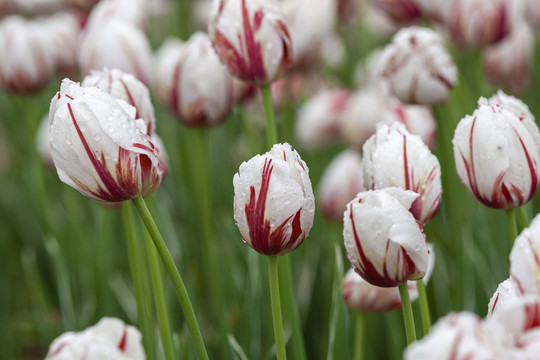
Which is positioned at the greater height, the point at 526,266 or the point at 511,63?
the point at 511,63

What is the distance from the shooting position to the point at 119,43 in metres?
1.16

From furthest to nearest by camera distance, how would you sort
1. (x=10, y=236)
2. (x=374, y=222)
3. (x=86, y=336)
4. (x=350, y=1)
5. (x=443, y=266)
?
1. (x=10, y=236)
2. (x=350, y=1)
3. (x=443, y=266)
4. (x=86, y=336)
5. (x=374, y=222)

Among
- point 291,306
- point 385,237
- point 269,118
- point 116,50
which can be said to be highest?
point 116,50

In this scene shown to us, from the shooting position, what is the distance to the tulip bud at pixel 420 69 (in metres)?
1.05

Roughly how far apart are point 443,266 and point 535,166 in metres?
0.71

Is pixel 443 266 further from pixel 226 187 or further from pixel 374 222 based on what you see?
pixel 374 222

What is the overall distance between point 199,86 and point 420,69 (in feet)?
0.99

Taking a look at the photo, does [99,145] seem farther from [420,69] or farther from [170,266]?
[420,69]

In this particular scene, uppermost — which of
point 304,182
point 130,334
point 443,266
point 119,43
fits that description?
point 119,43

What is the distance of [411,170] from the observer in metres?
0.69

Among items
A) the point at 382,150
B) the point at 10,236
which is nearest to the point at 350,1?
the point at 10,236

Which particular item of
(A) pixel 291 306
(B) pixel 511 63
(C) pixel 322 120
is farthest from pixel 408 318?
(B) pixel 511 63

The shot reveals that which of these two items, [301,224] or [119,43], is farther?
[119,43]

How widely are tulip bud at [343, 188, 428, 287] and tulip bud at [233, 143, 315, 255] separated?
0.14 ft
